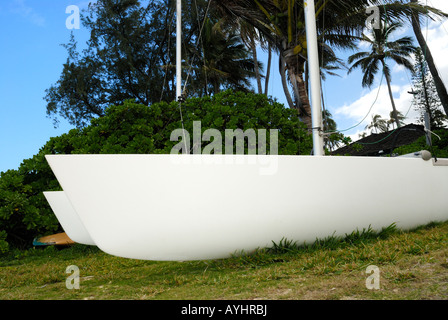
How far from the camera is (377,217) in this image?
8.95 feet

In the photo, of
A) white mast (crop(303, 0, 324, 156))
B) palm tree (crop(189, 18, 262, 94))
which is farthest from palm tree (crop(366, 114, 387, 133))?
white mast (crop(303, 0, 324, 156))

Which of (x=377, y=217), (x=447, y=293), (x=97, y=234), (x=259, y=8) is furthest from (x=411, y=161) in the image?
(x=259, y=8)

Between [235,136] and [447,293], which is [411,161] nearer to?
[447,293]

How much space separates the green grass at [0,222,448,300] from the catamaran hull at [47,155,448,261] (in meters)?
0.12

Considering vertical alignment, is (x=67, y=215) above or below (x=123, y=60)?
below

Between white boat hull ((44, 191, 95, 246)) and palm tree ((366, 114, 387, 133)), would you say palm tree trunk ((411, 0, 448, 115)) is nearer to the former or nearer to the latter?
white boat hull ((44, 191, 95, 246))

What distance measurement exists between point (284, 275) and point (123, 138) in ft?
9.99

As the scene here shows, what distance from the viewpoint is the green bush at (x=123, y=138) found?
13.7ft

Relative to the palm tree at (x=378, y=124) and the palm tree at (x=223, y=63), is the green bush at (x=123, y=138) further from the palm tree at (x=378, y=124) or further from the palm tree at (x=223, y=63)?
the palm tree at (x=378, y=124)

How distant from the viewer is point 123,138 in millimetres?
4383

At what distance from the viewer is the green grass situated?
164 centimetres

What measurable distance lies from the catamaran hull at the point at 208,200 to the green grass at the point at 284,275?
0.12m

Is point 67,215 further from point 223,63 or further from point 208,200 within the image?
point 223,63

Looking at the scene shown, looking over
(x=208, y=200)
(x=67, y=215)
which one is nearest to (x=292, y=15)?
(x=67, y=215)
